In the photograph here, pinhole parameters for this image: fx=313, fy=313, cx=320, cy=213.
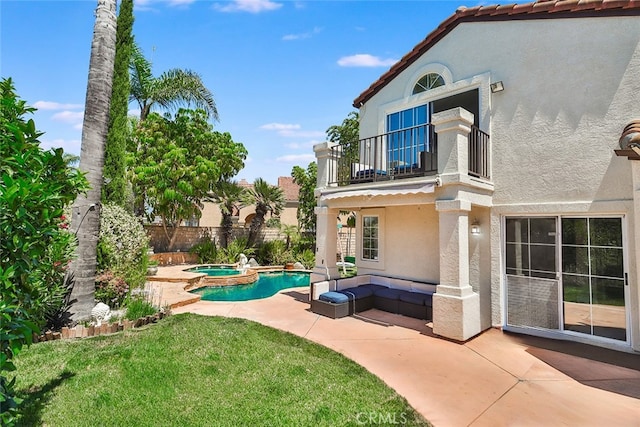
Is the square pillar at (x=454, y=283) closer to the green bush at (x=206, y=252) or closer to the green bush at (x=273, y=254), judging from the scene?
the green bush at (x=273, y=254)

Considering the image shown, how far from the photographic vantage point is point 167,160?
3372cm

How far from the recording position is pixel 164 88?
1427 inches

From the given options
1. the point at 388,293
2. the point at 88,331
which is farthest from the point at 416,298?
the point at 88,331

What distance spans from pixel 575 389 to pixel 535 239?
6329 millimetres

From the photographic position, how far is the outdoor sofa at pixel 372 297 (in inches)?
610

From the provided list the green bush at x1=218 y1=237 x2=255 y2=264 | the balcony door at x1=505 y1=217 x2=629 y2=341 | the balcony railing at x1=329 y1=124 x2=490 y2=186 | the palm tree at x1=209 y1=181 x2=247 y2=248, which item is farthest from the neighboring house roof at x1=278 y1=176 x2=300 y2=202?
the balcony door at x1=505 y1=217 x2=629 y2=341

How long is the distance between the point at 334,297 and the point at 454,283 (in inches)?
229

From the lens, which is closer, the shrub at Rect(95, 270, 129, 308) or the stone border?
the stone border

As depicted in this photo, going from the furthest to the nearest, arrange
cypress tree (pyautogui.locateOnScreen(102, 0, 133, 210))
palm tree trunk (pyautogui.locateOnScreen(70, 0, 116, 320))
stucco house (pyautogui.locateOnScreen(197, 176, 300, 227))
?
stucco house (pyautogui.locateOnScreen(197, 176, 300, 227)) → cypress tree (pyautogui.locateOnScreen(102, 0, 133, 210)) → palm tree trunk (pyautogui.locateOnScreen(70, 0, 116, 320))

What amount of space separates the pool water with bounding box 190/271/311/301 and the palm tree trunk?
10.7 metres

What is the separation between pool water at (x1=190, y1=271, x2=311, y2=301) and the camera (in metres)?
24.8

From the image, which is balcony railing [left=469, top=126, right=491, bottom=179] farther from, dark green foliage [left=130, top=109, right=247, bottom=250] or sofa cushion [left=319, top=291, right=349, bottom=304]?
dark green foliage [left=130, top=109, right=247, bottom=250]

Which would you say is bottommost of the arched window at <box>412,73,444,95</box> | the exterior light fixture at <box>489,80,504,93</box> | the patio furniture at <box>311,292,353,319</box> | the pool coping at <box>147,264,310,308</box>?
the pool coping at <box>147,264,310,308</box>

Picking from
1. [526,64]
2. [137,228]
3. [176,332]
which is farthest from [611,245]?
[137,228]
